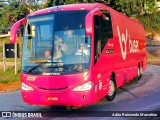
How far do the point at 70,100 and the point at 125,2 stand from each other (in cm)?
3825

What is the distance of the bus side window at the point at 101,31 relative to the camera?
398 inches

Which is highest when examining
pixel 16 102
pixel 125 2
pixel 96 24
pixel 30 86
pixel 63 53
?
pixel 125 2

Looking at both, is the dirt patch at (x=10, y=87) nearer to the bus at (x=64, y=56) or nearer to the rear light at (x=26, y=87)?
the rear light at (x=26, y=87)

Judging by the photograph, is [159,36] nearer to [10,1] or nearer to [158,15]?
[158,15]

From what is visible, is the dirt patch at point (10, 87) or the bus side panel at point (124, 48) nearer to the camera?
the bus side panel at point (124, 48)

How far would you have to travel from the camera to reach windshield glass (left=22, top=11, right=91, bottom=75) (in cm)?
957

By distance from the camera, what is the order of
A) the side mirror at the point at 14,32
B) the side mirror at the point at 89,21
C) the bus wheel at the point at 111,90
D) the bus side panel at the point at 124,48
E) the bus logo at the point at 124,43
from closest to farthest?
the side mirror at the point at 89,21
the side mirror at the point at 14,32
the bus wheel at the point at 111,90
the bus side panel at the point at 124,48
the bus logo at the point at 124,43

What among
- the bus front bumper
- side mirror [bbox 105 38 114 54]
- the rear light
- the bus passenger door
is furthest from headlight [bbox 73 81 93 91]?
side mirror [bbox 105 38 114 54]

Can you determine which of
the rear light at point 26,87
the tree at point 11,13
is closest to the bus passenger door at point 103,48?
the rear light at point 26,87

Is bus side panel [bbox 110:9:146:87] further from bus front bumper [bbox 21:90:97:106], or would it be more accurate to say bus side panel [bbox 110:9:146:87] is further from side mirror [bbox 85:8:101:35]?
bus front bumper [bbox 21:90:97:106]

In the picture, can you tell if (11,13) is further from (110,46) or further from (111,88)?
(110,46)

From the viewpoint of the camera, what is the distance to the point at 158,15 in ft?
205

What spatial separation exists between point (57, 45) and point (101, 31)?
1619mm

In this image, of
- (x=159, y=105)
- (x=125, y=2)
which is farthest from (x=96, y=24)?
(x=125, y=2)
